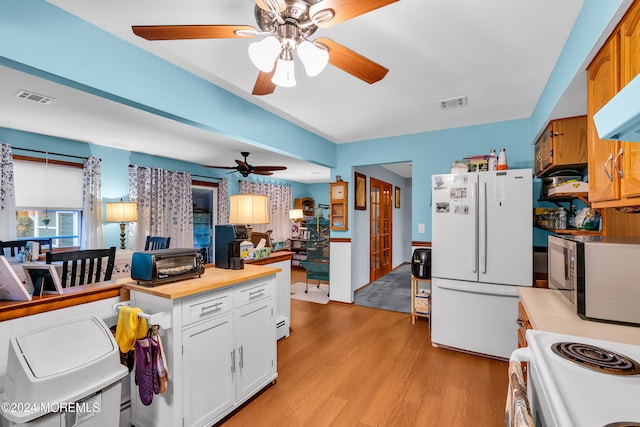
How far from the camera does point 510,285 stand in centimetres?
261

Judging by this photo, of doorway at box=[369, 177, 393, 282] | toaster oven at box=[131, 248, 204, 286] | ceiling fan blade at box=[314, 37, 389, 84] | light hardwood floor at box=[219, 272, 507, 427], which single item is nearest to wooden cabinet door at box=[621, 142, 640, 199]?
ceiling fan blade at box=[314, 37, 389, 84]

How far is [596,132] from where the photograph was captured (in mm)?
1390

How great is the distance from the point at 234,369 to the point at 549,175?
10.4 feet

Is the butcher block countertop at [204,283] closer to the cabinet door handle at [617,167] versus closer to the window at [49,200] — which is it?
the cabinet door handle at [617,167]

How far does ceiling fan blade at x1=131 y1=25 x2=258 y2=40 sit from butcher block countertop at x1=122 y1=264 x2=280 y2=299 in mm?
1309

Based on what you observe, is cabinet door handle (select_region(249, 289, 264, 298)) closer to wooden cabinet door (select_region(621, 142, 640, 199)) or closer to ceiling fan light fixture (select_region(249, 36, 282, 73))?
ceiling fan light fixture (select_region(249, 36, 282, 73))

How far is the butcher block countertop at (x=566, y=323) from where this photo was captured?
4.08ft

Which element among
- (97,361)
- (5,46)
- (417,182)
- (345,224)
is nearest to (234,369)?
(97,361)

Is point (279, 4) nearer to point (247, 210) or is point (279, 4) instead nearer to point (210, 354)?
point (247, 210)

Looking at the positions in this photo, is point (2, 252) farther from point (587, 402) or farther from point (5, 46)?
point (587, 402)

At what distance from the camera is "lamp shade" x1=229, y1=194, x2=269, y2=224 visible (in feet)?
8.64

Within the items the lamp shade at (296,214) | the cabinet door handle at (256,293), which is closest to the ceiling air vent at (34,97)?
the cabinet door handle at (256,293)

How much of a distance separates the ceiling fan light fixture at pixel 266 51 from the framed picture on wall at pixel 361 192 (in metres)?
3.38

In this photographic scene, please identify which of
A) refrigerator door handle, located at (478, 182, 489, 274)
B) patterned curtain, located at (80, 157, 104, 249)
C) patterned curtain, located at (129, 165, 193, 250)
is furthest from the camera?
patterned curtain, located at (129, 165, 193, 250)
